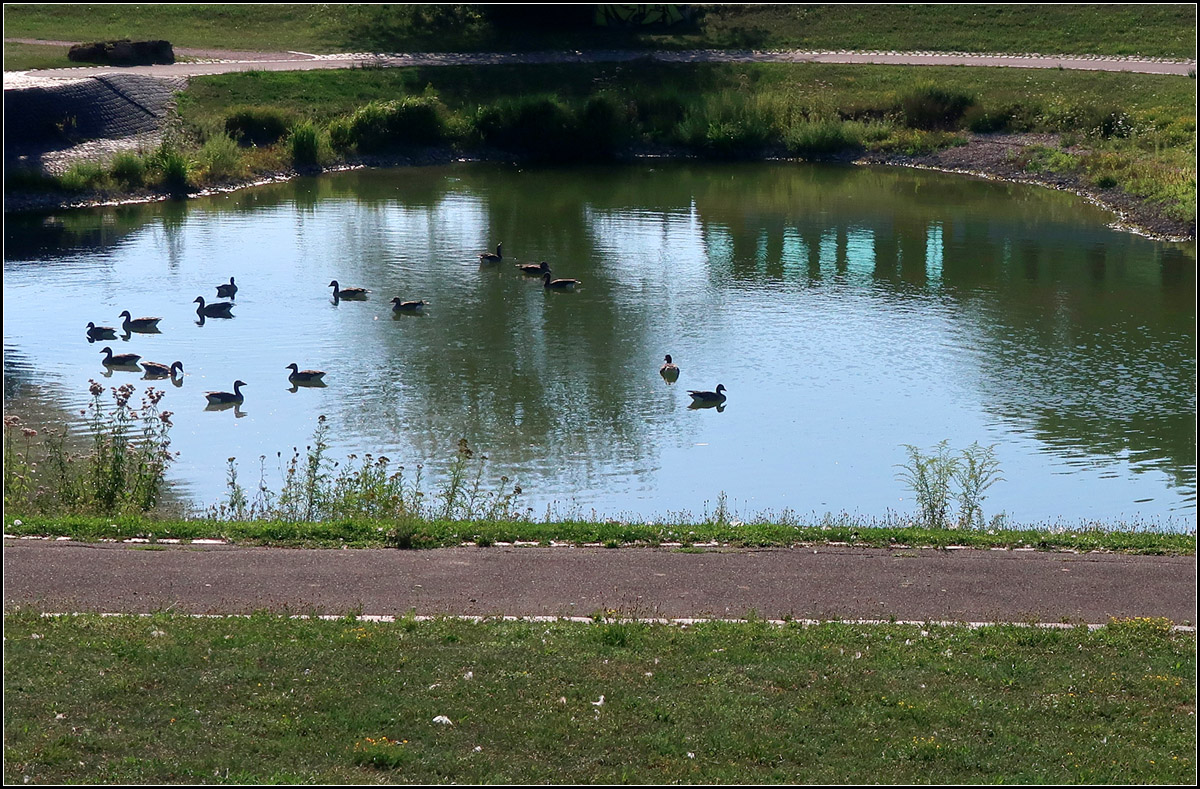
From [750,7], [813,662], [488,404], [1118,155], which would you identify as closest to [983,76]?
[1118,155]

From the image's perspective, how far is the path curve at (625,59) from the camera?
61.6m

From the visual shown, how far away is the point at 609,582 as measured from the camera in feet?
45.7

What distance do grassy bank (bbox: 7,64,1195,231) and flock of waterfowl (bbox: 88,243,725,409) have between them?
17.8 m

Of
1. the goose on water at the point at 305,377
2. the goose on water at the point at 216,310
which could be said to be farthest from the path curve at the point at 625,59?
the goose on water at the point at 305,377

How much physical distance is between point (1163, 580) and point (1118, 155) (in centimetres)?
3946

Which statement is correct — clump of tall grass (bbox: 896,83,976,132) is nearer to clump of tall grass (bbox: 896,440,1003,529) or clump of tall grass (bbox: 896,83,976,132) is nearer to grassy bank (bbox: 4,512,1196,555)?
clump of tall grass (bbox: 896,440,1003,529)

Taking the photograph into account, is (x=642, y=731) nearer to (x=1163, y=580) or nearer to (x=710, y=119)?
(x=1163, y=580)

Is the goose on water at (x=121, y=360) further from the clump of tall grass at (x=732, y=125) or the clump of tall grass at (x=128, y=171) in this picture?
the clump of tall grass at (x=732, y=125)

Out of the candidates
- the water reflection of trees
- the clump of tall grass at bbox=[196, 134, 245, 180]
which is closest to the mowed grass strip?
the water reflection of trees

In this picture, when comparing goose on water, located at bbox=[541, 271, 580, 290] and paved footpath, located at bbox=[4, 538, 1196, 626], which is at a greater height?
goose on water, located at bbox=[541, 271, 580, 290]

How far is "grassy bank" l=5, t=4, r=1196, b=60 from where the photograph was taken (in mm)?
69000

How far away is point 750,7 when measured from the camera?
77.7 metres

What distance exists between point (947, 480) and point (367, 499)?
8555 mm

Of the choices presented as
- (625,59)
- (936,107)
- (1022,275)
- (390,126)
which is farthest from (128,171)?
(936,107)
